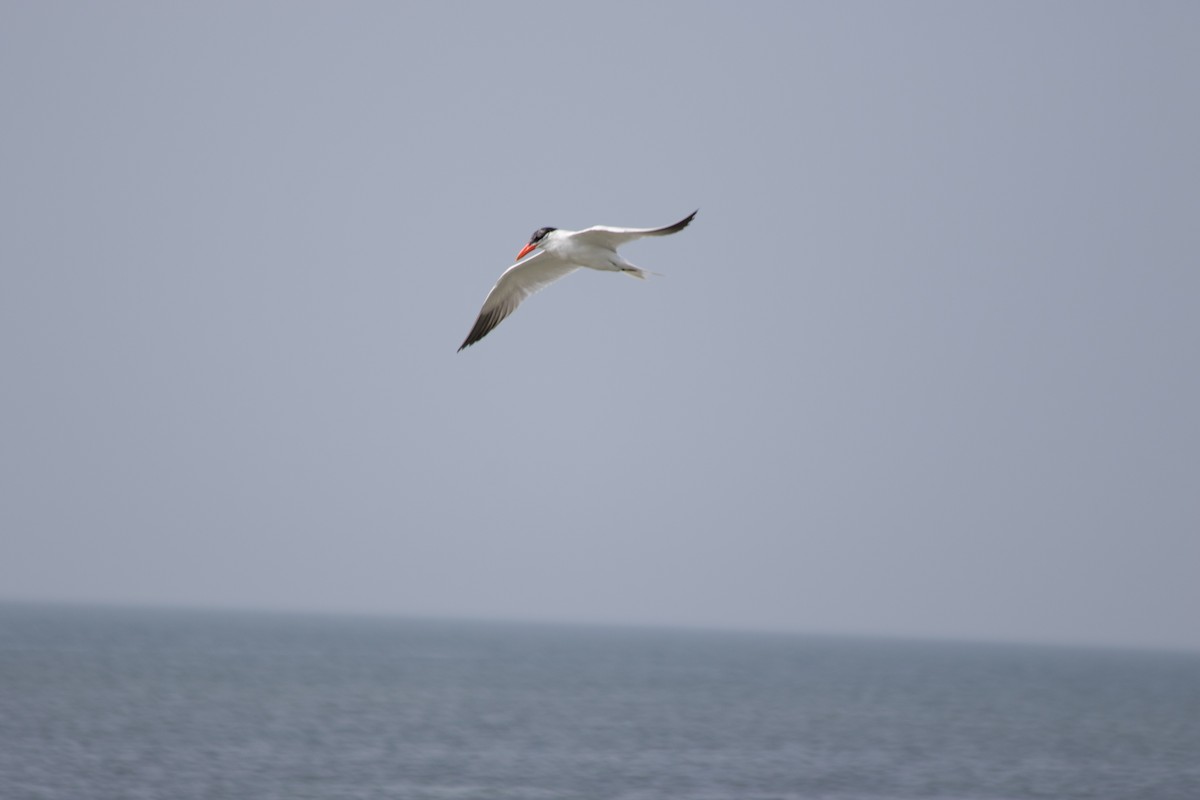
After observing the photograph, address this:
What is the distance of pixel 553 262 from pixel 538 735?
110 feet

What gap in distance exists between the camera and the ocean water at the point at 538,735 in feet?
121

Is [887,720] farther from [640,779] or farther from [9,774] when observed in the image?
[9,774]

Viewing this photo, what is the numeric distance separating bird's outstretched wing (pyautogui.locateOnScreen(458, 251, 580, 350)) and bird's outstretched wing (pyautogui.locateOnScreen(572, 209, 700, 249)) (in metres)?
1.79

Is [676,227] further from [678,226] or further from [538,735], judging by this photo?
[538,735]

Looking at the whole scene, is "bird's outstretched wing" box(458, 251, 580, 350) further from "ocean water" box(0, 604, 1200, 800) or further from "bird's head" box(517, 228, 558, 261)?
"ocean water" box(0, 604, 1200, 800)

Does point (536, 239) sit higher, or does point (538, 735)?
point (536, 239)

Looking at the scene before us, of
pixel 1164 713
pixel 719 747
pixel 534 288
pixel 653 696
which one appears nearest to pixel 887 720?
pixel 653 696

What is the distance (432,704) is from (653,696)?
15.7 metres

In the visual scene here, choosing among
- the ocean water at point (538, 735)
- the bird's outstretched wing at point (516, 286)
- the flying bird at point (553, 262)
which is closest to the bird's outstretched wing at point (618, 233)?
the flying bird at point (553, 262)

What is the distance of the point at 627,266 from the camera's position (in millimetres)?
17078

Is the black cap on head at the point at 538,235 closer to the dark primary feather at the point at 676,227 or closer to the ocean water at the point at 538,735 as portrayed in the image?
the dark primary feather at the point at 676,227

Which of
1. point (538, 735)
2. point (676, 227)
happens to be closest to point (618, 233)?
point (676, 227)

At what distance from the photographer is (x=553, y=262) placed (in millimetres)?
19109

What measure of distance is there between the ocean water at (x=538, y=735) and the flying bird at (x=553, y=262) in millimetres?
18476
